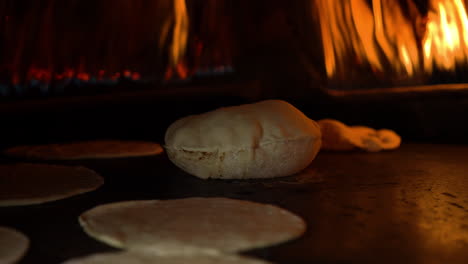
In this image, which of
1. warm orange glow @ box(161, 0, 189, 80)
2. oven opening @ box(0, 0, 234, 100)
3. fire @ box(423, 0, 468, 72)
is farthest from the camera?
warm orange glow @ box(161, 0, 189, 80)

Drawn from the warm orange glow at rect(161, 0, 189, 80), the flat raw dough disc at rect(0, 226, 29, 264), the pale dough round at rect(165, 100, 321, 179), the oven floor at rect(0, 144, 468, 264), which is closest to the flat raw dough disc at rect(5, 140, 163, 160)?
the oven floor at rect(0, 144, 468, 264)

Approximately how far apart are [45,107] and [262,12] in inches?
42.6

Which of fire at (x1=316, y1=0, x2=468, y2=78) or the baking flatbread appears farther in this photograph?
the baking flatbread

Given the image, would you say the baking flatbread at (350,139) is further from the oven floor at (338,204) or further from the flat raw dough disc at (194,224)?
the flat raw dough disc at (194,224)

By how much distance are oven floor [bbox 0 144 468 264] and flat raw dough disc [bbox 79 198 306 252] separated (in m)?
0.03

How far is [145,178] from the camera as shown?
5.27 feet

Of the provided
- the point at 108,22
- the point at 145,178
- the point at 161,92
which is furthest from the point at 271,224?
the point at 108,22

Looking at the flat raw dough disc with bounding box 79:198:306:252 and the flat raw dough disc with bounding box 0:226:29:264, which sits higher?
the flat raw dough disc with bounding box 0:226:29:264

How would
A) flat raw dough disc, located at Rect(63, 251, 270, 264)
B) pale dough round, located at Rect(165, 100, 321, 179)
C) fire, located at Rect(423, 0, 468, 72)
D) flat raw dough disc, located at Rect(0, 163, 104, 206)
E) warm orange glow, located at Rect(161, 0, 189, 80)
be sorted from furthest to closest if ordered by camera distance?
warm orange glow, located at Rect(161, 0, 189, 80) → fire, located at Rect(423, 0, 468, 72) → pale dough round, located at Rect(165, 100, 321, 179) → flat raw dough disc, located at Rect(0, 163, 104, 206) → flat raw dough disc, located at Rect(63, 251, 270, 264)

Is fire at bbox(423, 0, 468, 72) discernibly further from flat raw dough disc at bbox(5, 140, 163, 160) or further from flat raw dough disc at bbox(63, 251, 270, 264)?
flat raw dough disc at bbox(63, 251, 270, 264)

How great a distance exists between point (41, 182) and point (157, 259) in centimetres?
77

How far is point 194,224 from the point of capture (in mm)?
1028

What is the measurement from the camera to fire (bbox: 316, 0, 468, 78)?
1914 mm

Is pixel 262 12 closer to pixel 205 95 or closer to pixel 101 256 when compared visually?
pixel 205 95
